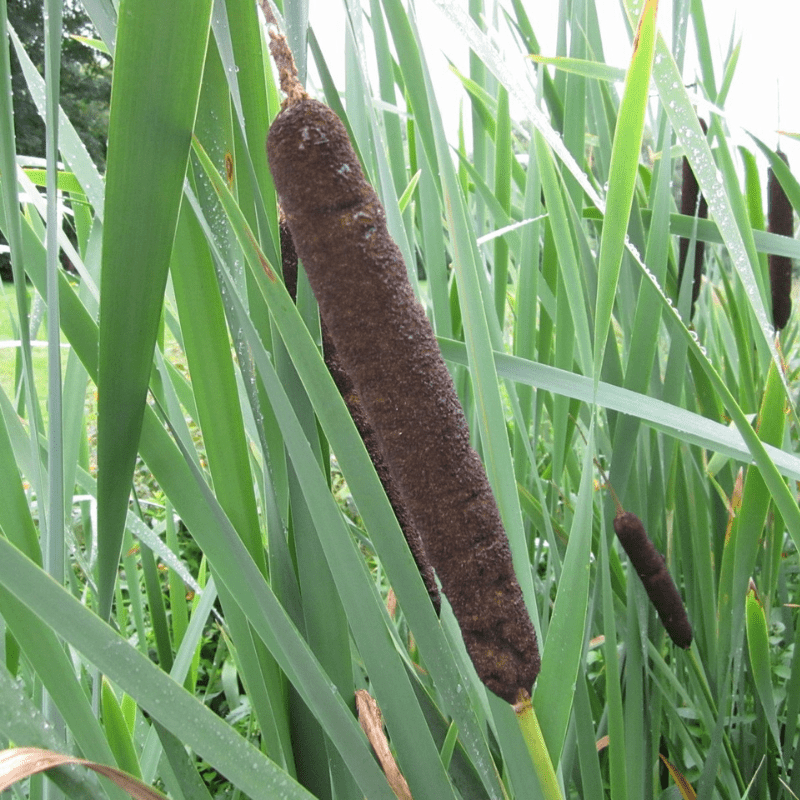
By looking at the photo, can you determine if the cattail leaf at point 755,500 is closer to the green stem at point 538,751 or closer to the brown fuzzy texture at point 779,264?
the green stem at point 538,751

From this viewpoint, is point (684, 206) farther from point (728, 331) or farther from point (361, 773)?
point (361, 773)

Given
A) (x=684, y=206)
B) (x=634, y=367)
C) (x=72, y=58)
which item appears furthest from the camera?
(x=72, y=58)

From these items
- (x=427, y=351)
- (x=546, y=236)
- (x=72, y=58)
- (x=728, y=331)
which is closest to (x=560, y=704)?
(x=427, y=351)

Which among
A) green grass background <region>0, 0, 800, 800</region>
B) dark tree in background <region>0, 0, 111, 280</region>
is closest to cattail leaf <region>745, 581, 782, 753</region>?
green grass background <region>0, 0, 800, 800</region>

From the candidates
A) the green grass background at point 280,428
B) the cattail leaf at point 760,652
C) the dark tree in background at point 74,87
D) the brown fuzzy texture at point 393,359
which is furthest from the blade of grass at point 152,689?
the dark tree in background at point 74,87

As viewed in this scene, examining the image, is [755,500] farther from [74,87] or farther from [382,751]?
[74,87]

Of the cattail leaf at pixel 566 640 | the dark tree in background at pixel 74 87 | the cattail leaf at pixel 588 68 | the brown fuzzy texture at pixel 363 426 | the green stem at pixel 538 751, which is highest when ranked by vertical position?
the dark tree in background at pixel 74 87
